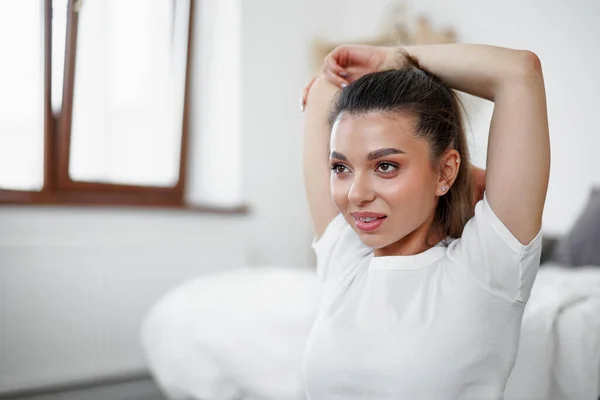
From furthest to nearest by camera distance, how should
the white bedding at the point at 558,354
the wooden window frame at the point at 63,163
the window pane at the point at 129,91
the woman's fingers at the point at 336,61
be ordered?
the window pane at the point at 129,91 < the wooden window frame at the point at 63,163 < the white bedding at the point at 558,354 < the woman's fingers at the point at 336,61

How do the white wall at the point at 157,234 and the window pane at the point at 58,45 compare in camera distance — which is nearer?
the white wall at the point at 157,234

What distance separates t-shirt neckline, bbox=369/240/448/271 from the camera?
2.97 feet

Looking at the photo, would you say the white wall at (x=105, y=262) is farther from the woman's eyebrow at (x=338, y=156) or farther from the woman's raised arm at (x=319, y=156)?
the woman's eyebrow at (x=338, y=156)

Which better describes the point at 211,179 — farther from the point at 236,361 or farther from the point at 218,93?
the point at 236,361

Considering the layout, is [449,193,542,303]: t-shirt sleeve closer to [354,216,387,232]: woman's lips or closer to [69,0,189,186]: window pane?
[354,216,387,232]: woman's lips

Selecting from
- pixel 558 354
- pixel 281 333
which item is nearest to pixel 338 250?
pixel 558 354

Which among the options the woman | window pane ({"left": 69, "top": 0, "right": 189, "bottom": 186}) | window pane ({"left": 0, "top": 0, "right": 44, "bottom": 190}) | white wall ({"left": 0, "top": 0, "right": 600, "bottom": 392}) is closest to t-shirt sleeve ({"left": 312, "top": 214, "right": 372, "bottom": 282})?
the woman

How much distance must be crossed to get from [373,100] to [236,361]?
121 cm

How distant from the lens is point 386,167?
885mm

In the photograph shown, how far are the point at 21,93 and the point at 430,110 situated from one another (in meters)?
2.58

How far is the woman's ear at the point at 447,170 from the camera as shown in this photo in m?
0.92

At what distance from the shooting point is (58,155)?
3096 mm

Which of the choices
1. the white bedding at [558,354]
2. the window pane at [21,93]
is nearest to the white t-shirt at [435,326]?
the white bedding at [558,354]

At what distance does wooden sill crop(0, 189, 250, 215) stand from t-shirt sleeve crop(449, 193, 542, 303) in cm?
249
